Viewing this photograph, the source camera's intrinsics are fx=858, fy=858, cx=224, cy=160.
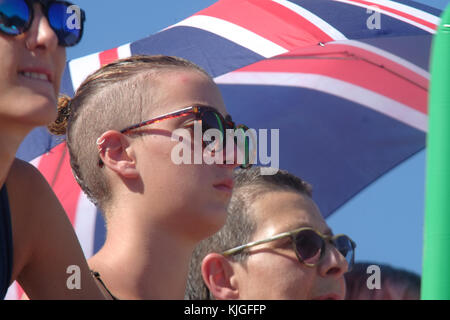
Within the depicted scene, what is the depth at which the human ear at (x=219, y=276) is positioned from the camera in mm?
3354

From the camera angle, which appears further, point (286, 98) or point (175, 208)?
point (286, 98)

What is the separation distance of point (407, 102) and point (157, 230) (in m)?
3.28

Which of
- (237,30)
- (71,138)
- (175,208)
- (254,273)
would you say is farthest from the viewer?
(237,30)

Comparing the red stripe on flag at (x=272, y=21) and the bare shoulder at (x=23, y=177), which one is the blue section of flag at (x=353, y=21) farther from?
the bare shoulder at (x=23, y=177)

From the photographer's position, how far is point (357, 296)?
4633 mm

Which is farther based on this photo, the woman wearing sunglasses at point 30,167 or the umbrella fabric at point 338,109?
the umbrella fabric at point 338,109

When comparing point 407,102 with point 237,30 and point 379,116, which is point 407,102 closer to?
point 379,116

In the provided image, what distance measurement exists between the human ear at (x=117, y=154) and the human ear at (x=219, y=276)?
2.59 feet

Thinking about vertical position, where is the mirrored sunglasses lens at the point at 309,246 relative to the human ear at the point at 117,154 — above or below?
below

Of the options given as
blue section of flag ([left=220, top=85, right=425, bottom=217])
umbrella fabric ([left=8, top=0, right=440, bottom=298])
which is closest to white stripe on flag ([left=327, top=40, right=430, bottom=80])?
umbrella fabric ([left=8, top=0, right=440, bottom=298])

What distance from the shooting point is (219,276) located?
339 centimetres

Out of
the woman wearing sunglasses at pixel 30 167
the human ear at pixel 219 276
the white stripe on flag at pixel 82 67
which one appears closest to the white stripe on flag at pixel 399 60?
the white stripe on flag at pixel 82 67

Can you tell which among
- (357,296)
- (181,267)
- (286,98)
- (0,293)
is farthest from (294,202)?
(286,98)

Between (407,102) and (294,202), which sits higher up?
(407,102)
